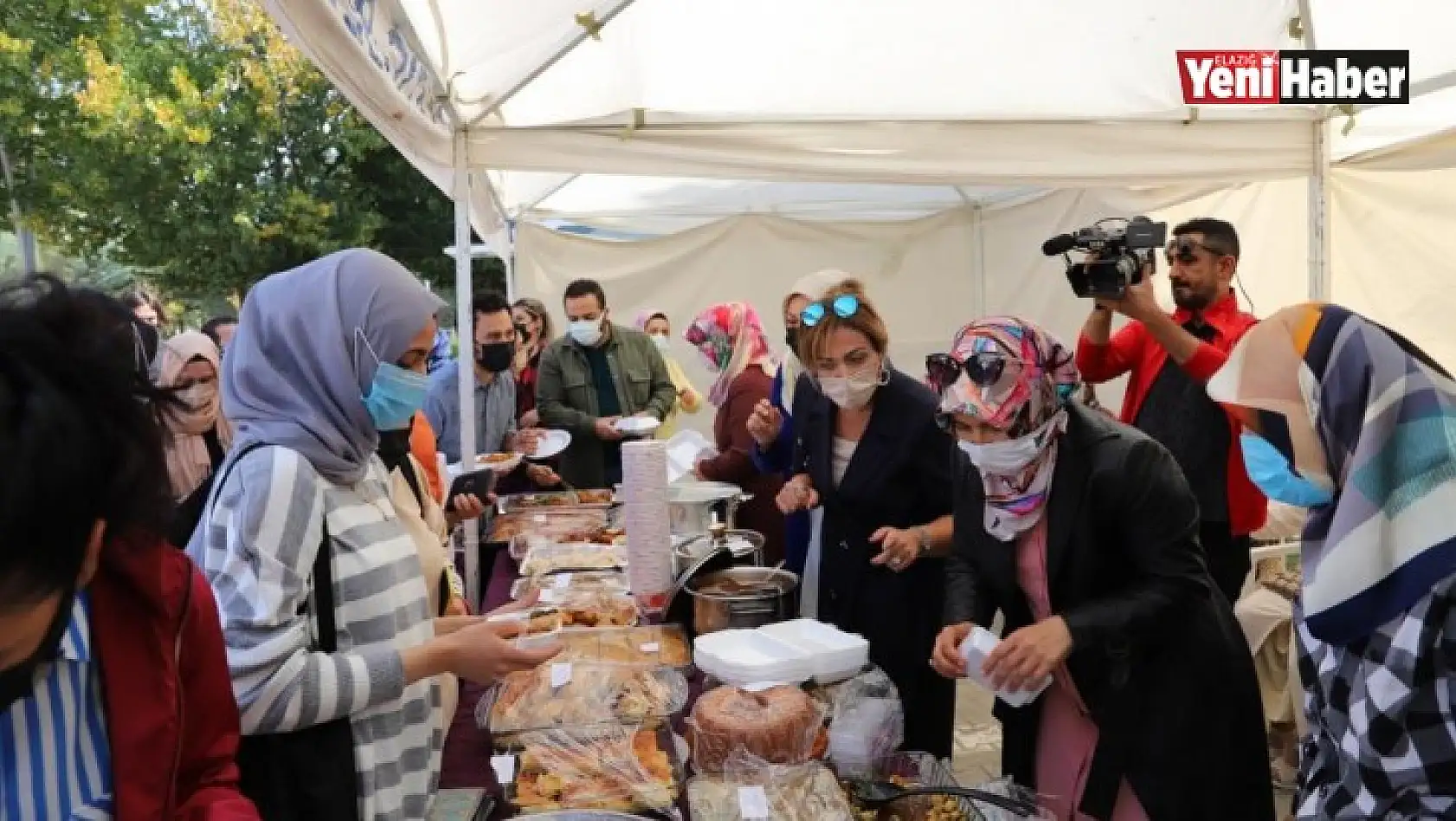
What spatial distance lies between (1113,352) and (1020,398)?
1.77m

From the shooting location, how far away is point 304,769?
122 cm

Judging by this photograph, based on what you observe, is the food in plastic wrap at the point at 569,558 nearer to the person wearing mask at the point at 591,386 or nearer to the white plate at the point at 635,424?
the white plate at the point at 635,424

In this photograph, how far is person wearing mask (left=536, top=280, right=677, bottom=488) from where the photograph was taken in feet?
14.0

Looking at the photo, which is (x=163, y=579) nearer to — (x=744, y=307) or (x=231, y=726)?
(x=231, y=726)

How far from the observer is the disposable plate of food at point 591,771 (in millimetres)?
1343

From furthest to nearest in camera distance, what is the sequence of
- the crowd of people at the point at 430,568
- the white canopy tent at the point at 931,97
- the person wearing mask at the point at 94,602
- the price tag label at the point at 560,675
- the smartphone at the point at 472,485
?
Answer: 1. the white canopy tent at the point at 931,97
2. the smartphone at the point at 472,485
3. the price tag label at the point at 560,675
4. the crowd of people at the point at 430,568
5. the person wearing mask at the point at 94,602

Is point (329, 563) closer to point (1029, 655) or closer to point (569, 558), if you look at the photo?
point (1029, 655)

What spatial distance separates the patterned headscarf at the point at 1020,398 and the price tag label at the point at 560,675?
844 millimetres

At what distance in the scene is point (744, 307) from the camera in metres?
4.38

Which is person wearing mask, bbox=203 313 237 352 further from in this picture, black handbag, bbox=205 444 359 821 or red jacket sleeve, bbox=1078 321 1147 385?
red jacket sleeve, bbox=1078 321 1147 385

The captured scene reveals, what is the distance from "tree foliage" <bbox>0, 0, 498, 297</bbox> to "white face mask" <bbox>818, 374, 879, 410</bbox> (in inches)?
399

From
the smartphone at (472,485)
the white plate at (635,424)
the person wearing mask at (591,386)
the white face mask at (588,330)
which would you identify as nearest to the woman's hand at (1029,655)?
the smartphone at (472,485)

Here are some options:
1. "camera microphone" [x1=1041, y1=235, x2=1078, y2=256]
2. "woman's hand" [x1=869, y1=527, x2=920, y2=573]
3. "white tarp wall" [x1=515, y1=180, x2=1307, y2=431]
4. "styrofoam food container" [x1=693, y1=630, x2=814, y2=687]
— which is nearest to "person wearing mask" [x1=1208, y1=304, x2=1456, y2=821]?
"styrofoam food container" [x1=693, y1=630, x2=814, y2=687]

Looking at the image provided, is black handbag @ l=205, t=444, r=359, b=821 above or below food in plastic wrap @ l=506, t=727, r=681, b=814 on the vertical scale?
above
